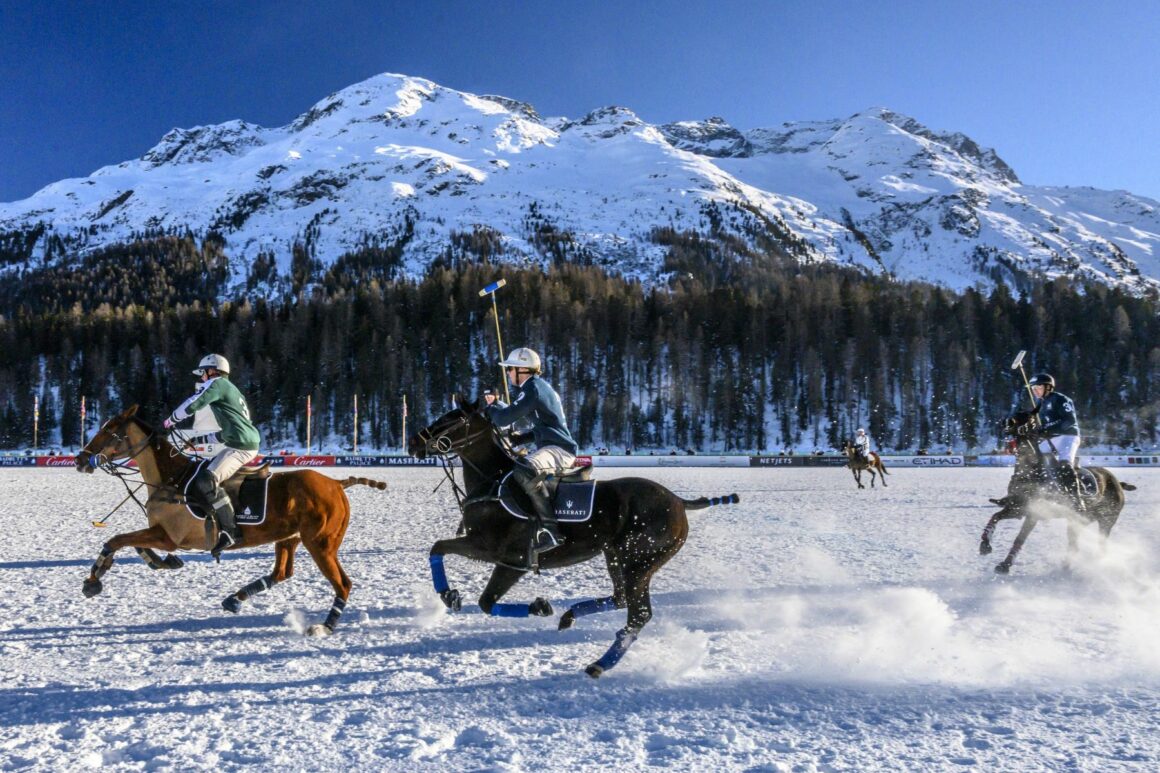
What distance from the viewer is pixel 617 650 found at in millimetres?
5695

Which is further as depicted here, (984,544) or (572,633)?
(984,544)

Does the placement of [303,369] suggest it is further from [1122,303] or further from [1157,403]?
[1122,303]

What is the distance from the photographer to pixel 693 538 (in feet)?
44.4

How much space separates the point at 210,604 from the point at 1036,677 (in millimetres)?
7793

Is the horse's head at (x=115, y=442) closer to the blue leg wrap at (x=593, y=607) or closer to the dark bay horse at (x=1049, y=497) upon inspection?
the blue leg wrap at (x=593, y=607)

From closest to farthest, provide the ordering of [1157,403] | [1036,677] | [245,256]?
[1036,677] < [1157,403] < [245,256]

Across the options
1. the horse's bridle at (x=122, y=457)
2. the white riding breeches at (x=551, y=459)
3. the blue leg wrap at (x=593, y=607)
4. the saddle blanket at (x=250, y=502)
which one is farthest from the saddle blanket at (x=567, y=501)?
the horse's bridle at (x=122, y=457)

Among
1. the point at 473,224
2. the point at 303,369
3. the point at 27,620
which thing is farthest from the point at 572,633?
the point at 473,224

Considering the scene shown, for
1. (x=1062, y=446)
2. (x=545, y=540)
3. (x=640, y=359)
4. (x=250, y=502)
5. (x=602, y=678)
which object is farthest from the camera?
(x=640, y=359)

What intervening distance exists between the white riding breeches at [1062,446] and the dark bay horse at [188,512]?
30.1ft

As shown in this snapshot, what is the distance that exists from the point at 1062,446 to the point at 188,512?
37.0 ft

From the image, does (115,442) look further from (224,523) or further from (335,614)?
(335,614)

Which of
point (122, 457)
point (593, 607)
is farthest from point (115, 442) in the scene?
point (593, 607)

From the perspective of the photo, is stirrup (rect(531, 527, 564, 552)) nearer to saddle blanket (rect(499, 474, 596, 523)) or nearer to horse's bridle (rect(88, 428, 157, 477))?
saddle blanket (rect(499, 474, 596, 523))
